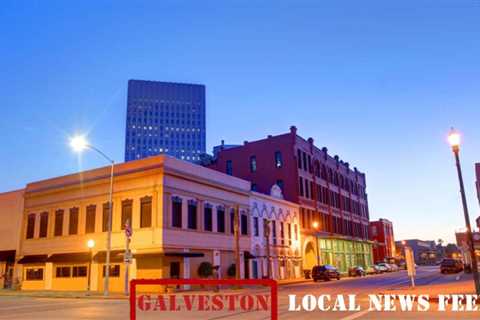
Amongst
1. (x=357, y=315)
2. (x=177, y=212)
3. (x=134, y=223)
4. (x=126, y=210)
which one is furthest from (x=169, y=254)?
(x=357, y=315)

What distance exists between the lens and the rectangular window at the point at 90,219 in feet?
129

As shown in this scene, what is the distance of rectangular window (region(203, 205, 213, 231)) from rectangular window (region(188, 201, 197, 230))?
1.20 metres

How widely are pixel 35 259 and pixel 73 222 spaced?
493cm

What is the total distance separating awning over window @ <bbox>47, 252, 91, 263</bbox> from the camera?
124ft

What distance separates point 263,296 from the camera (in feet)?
25.6

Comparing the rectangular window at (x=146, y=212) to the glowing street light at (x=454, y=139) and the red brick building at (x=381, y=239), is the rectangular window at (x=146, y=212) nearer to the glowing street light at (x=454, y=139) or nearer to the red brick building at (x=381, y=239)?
the glowing street light at (x=454, y=139)

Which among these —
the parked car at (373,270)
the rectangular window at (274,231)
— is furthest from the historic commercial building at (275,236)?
the parked car at (373,270)

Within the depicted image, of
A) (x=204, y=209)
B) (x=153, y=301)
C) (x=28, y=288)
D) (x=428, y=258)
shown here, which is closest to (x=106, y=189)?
(x=204, y=209)

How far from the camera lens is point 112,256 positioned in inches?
1421

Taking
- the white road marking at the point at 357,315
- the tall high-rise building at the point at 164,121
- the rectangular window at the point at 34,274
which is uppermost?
the tall high-rise building at the point at 164,121

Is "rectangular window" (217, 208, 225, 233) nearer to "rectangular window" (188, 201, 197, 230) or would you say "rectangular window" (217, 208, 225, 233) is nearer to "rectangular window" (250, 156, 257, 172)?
"rectangular window" (188, 201, 197, 230)

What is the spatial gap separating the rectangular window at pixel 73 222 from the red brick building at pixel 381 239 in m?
73.4

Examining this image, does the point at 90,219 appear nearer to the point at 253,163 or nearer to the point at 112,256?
the point at 112,256

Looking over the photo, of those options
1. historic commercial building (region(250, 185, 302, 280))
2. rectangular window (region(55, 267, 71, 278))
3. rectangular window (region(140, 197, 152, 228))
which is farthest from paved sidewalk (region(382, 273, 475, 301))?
rectangular window (region(55, 267, 71, 278))
